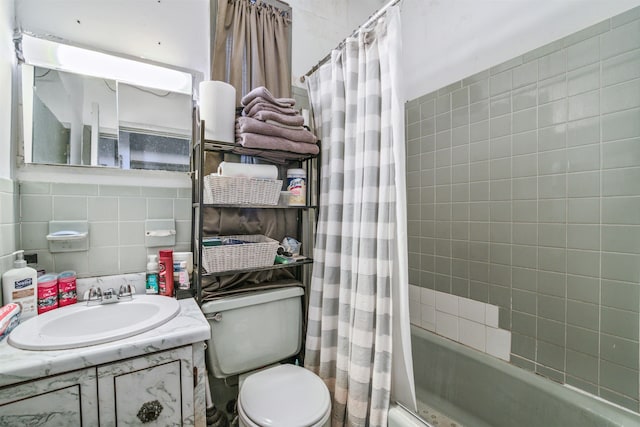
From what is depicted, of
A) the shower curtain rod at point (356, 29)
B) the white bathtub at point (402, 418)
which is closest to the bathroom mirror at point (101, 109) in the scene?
the shower curtain rod at point (356, 29)

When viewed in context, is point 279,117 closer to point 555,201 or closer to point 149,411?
point 149,411

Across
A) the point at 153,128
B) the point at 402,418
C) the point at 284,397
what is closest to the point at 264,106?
the point at 153,128

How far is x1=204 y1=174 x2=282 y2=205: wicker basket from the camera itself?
43.1 inches

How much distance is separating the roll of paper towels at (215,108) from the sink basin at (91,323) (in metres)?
0.71

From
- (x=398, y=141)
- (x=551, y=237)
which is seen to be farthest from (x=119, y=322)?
(x=551, y=237)

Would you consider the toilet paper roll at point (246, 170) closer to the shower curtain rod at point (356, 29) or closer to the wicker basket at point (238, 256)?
the wicker basket at point (238, 256)

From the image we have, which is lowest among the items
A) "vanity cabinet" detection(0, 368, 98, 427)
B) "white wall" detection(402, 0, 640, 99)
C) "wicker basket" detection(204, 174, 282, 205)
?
"vanity cabinet" detection(0, 368, 98, 427)

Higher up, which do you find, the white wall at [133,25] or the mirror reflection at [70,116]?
the white wall at [133,25]

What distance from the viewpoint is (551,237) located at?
1.17 meters

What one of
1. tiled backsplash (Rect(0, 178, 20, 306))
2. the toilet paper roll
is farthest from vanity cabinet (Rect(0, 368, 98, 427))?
the toilet paper roll

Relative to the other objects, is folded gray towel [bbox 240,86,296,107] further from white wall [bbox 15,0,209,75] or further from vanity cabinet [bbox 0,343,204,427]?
vanity cabinet [bbox 0,343,204,427]

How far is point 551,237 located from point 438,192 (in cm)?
57

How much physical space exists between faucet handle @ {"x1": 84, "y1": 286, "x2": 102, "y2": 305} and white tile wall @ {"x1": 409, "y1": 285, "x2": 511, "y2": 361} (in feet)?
5.34

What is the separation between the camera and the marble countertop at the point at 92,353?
0.62 m
